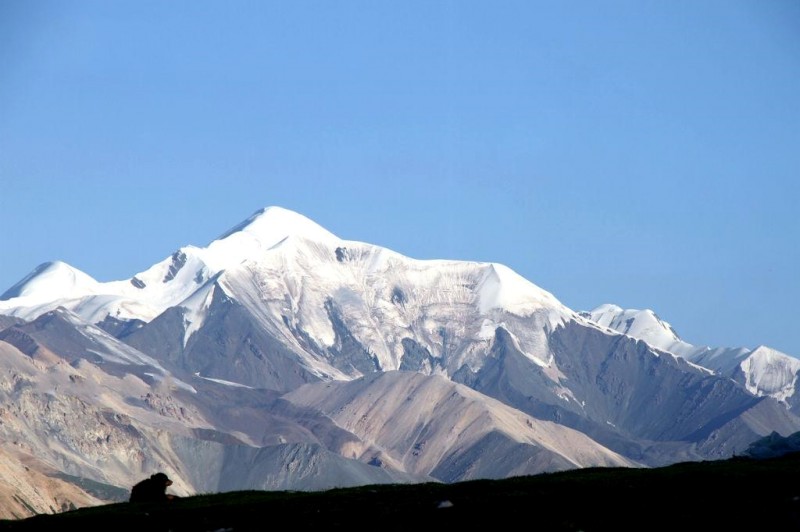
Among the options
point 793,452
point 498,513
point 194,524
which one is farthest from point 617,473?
point 194,524

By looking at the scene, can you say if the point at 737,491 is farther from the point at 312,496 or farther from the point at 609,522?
the point at 312,496

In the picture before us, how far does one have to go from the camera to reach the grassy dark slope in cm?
4728

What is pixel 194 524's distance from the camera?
55.2 m

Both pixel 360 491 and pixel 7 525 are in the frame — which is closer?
pixel 7 525

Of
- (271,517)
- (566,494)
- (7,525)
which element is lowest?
(7,525)

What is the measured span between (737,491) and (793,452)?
21348 mm

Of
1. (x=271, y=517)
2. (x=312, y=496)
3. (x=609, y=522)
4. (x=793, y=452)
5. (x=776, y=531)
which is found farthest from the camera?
(x=793, y=452)

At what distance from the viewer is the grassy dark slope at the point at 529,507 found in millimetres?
47281

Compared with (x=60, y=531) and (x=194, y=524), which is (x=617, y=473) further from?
(x=60, y=531)

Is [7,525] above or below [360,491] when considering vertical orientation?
below

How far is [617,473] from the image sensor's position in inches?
2606

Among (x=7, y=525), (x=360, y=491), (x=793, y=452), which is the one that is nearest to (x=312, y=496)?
(x=360, y=491)

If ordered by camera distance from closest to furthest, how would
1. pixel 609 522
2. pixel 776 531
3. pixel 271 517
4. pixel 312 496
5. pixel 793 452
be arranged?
pixel 776 531 → pixel 609 522 → pixel 271 517 → pixel 312 496 → pixel 793 452

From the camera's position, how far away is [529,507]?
51.7m
